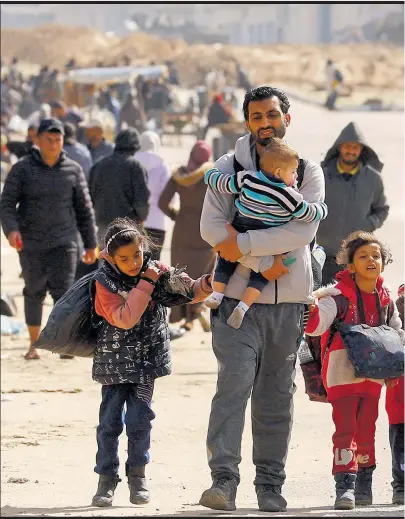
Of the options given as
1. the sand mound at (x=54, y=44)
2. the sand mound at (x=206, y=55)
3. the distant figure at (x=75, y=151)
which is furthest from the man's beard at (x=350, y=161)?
the sand mound at (x=54, y=44)

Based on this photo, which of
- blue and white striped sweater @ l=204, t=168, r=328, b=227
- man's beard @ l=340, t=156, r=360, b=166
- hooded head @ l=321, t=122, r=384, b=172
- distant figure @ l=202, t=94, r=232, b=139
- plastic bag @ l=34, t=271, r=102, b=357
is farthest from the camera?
distant figure @ l=202, t=94, r=232, b=139

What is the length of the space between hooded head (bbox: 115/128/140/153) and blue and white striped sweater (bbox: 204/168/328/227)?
5.26 metres

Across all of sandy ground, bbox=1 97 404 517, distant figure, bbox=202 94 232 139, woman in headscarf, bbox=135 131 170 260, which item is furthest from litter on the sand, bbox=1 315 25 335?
distant figure, bbox=202 94 232 139

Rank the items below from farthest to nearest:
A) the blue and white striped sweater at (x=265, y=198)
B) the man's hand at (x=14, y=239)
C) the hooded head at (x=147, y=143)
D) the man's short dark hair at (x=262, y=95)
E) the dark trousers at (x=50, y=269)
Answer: the hooded head at (x=147, y=143) < the dark trousers at (x=50, y=269) < the man's hand at (x=14, y=239) < the man's short dark hair at (x=262, y=95) < the blue and white striped sweater at (x=265, y=198)

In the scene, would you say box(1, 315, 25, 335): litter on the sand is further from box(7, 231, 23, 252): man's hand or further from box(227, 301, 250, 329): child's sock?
box(227, 301, 250, 329): child's sock

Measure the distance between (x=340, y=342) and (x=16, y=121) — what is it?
29.6 metres

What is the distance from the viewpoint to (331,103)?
47312mm

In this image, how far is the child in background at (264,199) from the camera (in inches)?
221

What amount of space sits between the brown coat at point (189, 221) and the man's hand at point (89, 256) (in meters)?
1.33

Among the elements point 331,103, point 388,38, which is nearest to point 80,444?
point 331,103

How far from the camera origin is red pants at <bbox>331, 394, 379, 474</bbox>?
20.2 feet

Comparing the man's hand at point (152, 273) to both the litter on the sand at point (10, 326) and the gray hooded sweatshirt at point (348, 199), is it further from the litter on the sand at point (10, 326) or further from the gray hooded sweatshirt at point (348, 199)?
the litter on the sand at point (10, 326)

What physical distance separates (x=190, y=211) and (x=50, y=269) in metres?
1.51

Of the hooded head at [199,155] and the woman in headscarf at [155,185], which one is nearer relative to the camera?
the hooded head at [199,155]
